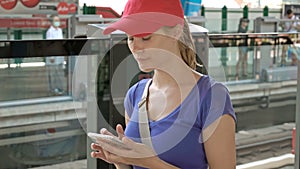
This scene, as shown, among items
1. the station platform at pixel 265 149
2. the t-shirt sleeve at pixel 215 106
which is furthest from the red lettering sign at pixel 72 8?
the t-shirt sleeve at pixel 215 106

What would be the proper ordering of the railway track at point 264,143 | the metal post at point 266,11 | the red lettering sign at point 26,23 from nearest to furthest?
the railway track at point 264,143, the red lettering sign at point 26,23, the metal post at point 266,11

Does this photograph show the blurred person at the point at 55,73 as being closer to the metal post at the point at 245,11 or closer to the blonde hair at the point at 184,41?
the blonde hair at the point at 184,41

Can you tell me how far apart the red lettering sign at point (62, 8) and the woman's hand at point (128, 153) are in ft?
26.2

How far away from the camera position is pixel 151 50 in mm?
1185

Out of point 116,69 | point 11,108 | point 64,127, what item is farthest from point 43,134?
point 116,69

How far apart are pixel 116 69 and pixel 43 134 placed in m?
1.59

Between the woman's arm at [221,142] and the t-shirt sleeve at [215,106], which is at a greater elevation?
the t-shirt sleeve at [215,106]

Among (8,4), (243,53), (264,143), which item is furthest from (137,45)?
(8,4)

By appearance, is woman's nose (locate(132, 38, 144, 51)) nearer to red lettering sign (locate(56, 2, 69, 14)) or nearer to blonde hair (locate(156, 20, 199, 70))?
blonde hair (locate(156, 20, 199, 70))

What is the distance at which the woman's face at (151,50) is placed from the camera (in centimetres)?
118

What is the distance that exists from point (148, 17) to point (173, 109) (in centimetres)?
24

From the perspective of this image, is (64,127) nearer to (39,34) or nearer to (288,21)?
(39,34)

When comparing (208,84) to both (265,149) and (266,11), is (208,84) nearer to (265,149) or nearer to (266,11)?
(265,149)

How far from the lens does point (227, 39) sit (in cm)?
251
